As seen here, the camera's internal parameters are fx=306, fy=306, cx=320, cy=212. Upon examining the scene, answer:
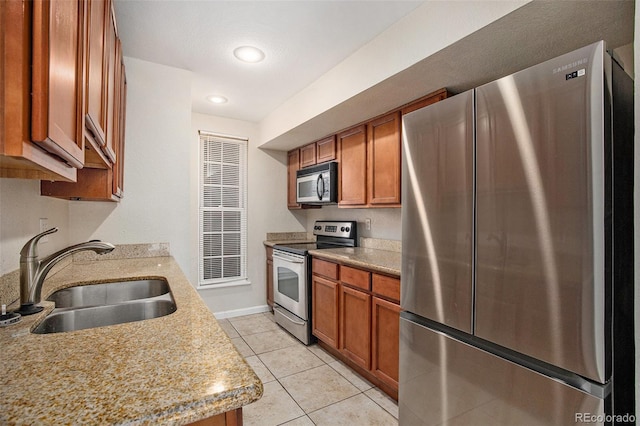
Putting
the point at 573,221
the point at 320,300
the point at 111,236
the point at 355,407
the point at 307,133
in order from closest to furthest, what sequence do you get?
the point at 573,221, the point at 355,407, the point at 111,236, the point at 320,300, the point at 307,133

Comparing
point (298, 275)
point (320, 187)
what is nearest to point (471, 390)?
point (298, 275)

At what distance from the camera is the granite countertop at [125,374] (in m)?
0.56

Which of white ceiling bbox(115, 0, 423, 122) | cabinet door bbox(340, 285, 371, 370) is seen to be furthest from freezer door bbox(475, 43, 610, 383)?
cabinet door bbox(340, 285, 371, 370)

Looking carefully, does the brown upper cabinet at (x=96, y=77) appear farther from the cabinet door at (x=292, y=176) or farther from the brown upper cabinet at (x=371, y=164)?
the cabinet door at (x=292, y=176)

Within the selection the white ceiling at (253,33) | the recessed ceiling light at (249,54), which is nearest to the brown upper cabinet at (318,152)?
the white ceiling at (253,33)

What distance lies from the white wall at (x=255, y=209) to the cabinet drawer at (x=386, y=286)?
2.14 meters

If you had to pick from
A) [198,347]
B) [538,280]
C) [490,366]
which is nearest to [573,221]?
[538,280]

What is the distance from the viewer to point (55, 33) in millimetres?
555

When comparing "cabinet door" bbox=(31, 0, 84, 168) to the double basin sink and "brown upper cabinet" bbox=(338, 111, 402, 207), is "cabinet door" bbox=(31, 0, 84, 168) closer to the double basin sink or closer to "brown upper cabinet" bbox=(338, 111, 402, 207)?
the double basin sink

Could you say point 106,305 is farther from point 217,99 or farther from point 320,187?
point 217,99

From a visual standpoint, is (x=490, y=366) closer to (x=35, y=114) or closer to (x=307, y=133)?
(x=35, y=114)

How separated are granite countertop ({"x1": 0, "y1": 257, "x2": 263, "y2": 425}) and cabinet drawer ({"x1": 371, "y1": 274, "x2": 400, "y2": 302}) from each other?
4.26 ft

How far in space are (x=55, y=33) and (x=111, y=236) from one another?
222 cm

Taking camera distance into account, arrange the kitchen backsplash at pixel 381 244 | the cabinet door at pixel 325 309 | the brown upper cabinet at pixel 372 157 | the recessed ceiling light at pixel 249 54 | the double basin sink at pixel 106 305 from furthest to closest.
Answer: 1. the kitchen backsplash at pixel 381 244
2. the cabinet door at pixel 325 309
3. the brown upper cabinet at pixel 372 157
4. the recessed ceiling light at pixel 249 54
5. the double basin sink at pixel 106 305
